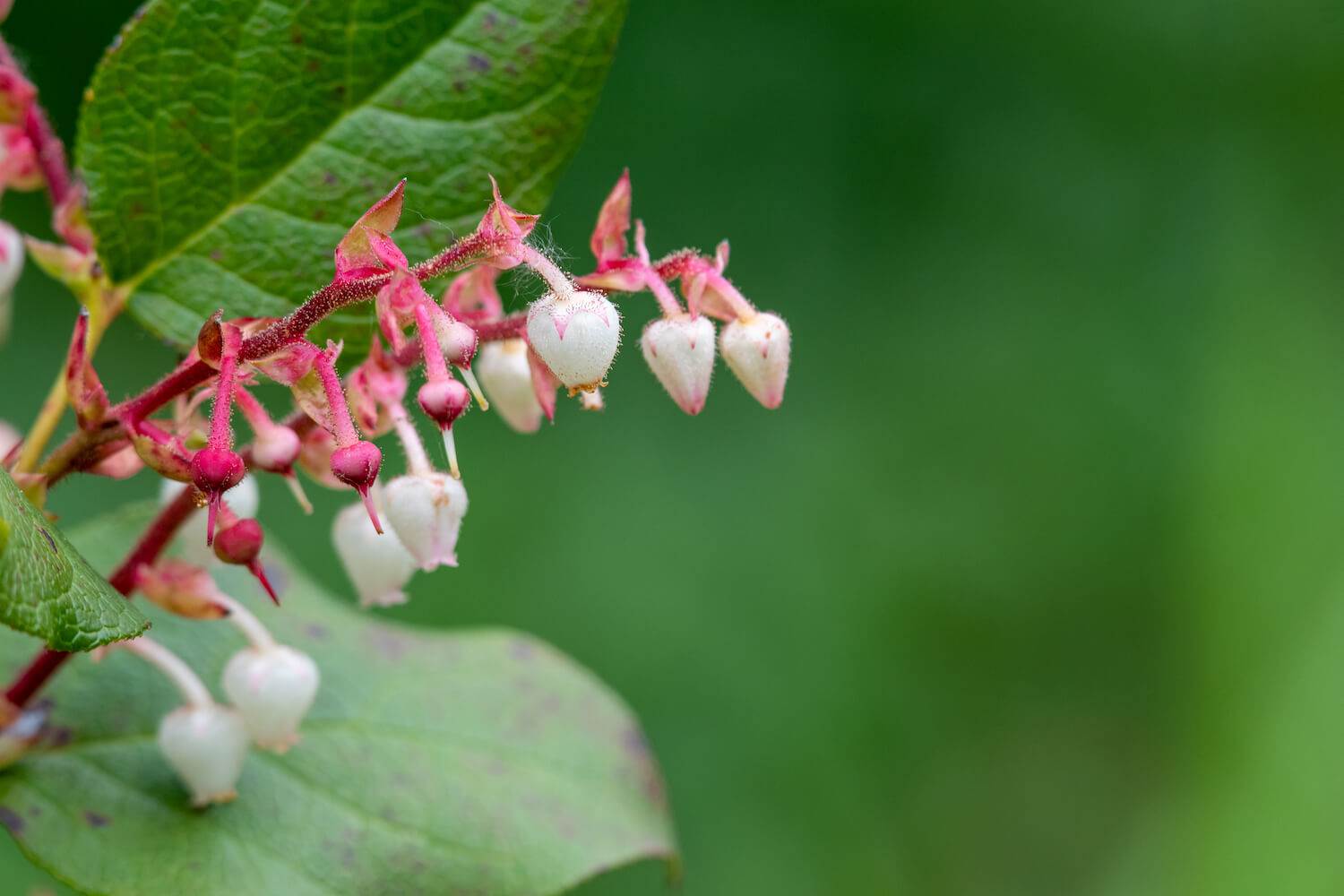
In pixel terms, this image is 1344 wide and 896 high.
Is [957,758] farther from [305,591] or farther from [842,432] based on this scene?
[305,591]

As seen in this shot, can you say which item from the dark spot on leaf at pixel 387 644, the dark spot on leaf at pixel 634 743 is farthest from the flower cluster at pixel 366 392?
the dark spot on leaf at pixel 634 743

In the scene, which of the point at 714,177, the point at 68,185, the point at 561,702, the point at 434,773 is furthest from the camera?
the point at 714,177

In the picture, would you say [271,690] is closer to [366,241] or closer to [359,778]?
[359,778]

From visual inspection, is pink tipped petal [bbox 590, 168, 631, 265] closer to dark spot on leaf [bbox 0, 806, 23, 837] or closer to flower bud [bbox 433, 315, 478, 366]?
flower bud [bbox 433, 315, 478, 366]

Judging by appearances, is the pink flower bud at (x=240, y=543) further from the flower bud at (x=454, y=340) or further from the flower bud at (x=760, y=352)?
the flower bud at (x=760, y=352)

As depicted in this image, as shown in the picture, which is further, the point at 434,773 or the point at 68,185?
the point at 434,773

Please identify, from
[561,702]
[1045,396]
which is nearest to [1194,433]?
[1045,396]
